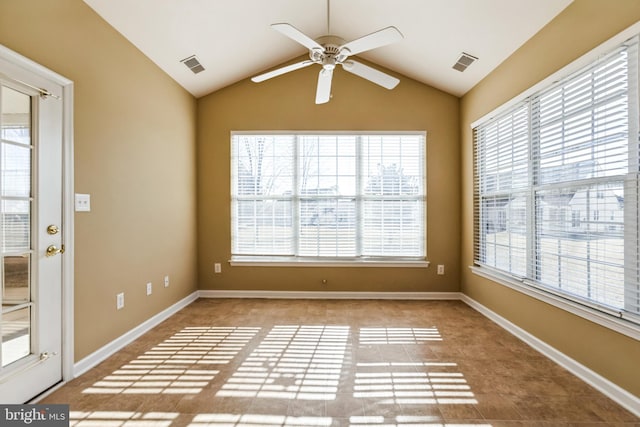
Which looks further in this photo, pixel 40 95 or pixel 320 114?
pixel 320 114

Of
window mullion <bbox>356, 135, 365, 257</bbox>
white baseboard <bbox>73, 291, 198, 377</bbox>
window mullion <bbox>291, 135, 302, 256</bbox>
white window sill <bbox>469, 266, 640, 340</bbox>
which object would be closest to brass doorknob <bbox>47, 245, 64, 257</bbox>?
white baseboard <bbox>73, 291, 198, 377</bbox>

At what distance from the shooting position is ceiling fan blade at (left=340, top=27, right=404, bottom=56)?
2.12 m

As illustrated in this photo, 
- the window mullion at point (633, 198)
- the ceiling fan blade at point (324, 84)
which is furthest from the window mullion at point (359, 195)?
the window mullion at point (633, 198)

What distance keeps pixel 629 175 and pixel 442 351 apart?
1769 millimetres

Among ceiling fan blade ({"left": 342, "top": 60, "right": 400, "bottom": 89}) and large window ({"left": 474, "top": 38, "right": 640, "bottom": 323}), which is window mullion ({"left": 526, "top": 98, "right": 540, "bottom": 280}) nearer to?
large window ({"left": 474, "top": 38, "right": 640, "bottom": 323})

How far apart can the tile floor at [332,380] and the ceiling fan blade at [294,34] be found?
2.29 meters

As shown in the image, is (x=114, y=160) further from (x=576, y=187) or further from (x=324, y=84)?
(x=576, y=187)

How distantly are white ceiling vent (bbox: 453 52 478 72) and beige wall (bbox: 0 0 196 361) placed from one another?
3129mm

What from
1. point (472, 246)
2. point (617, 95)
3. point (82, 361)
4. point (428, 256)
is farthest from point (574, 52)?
point (82, 361)

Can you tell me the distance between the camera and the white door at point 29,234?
188cm

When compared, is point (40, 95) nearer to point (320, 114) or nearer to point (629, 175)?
point (320, 114)

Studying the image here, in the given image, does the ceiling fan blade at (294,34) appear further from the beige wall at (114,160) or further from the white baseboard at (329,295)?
the white baseboard at (329,295)

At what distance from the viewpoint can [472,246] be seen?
403cm

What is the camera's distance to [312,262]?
14.5 ft
